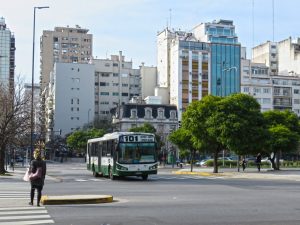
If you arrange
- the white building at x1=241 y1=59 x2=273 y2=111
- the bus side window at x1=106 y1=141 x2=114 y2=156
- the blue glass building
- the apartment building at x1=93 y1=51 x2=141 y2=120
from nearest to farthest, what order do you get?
the bus side window at x1=106 y1=141 x2=114 y2=156 → the blue glass building → the white building at x1=241 y1=59 x2=273 y2=111 → the apartment building at x1=93 y1=51 x2=141 y2=120

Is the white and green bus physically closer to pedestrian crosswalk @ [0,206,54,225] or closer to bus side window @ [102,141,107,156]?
bus side window @ [102,141,107,156]

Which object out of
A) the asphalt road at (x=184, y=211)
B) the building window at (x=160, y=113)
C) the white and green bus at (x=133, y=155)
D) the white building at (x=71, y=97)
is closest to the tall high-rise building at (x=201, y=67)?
the building window at (x=160, y=113)

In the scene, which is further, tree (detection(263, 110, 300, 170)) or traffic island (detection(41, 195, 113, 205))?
tree (detection(263, 110, 300, 170))

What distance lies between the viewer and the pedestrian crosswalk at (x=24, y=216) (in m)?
13.6

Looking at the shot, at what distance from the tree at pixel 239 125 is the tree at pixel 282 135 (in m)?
1.96

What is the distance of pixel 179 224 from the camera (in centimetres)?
1336

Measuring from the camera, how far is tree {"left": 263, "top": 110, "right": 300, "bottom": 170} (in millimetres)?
49062

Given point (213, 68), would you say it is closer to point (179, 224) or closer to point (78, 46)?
point (78, 46)

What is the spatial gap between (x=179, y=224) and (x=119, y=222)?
1.51 meters

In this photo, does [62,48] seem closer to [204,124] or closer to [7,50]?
[7,50]

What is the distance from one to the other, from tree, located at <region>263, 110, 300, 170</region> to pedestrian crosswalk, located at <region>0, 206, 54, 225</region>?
3414 cm

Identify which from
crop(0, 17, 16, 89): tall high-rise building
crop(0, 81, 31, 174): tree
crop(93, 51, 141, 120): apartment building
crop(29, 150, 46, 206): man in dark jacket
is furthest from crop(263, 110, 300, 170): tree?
crop(93, 51, 141, 120): apartment building

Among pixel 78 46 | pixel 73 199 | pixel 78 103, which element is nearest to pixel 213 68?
pixel 78 103

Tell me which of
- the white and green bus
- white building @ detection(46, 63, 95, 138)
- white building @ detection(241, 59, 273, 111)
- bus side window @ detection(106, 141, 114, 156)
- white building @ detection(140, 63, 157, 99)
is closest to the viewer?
the white and green bus
